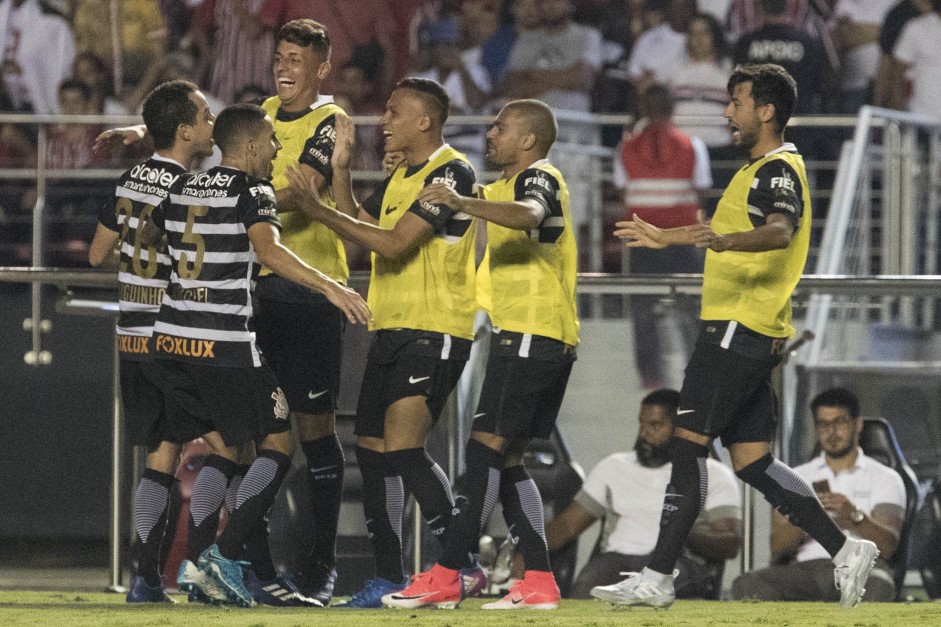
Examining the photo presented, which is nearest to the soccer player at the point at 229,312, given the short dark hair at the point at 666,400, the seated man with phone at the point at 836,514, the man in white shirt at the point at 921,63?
the short dark hair at the point at 666,400

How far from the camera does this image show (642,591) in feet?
20.4

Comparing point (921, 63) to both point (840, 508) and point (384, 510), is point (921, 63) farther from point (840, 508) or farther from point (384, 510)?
point (384, 510)

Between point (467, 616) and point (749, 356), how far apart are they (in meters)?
1.46

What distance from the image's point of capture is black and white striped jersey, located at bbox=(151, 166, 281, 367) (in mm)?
6090

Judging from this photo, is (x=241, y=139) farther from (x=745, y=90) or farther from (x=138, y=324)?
(x=745, y=90)

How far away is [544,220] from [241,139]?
117 cm

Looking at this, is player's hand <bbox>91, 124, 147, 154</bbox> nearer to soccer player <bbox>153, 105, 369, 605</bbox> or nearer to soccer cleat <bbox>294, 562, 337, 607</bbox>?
soccer player <bbox>153, 105, 369, 605</bbox>

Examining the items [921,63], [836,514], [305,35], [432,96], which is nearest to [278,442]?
[432,96]

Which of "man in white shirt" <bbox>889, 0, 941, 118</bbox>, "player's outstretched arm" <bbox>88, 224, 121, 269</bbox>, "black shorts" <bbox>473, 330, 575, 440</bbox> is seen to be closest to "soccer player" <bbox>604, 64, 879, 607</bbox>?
"black shorts" <bbox>473, 330, 575, 440</bbox>

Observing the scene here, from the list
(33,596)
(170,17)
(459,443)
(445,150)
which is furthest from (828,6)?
(33,596)

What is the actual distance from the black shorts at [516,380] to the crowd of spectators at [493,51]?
565cm

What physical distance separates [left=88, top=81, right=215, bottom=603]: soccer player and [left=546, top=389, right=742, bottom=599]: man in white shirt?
6.93ft

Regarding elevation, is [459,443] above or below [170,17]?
below

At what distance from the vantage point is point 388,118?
643 centimetres
